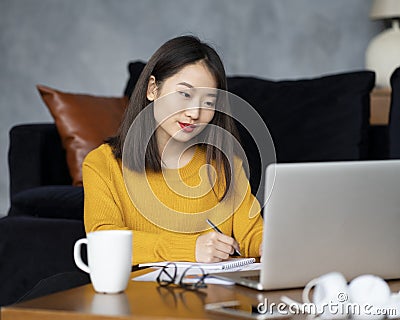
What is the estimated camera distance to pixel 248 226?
71.7 inches

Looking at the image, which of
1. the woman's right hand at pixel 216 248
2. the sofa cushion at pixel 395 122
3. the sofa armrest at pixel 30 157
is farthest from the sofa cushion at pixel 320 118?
the woman's right hand at pixel 216 248

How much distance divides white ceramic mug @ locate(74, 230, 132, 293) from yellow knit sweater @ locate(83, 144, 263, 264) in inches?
15.0

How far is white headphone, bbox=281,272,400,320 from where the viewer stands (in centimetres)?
108

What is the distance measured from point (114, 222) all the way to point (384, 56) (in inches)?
75.1

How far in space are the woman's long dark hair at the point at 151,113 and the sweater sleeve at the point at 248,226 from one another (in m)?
0.06

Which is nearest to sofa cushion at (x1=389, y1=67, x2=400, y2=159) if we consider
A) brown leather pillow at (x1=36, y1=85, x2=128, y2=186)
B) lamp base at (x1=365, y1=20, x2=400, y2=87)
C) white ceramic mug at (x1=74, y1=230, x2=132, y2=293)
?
lamp base at (x1=365, y1=20, x2=400, y2=87)

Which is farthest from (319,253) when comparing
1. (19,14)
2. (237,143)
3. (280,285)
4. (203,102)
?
(19,14)

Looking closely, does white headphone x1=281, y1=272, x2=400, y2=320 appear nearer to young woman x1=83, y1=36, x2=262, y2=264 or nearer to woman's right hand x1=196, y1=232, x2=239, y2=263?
woman's right hand x1=196, y1=232, x2=239, y2=263

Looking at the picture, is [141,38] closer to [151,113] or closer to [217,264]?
[151,113]

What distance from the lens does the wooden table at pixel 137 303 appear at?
1.06 meters

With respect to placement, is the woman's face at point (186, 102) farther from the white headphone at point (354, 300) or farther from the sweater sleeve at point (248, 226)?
the white headphone at point (354, 300)

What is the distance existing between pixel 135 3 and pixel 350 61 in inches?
42.6

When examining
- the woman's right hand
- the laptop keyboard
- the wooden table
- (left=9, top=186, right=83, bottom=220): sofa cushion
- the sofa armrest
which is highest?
the sofa armrest

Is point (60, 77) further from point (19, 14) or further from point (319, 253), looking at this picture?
point (319, 253)
